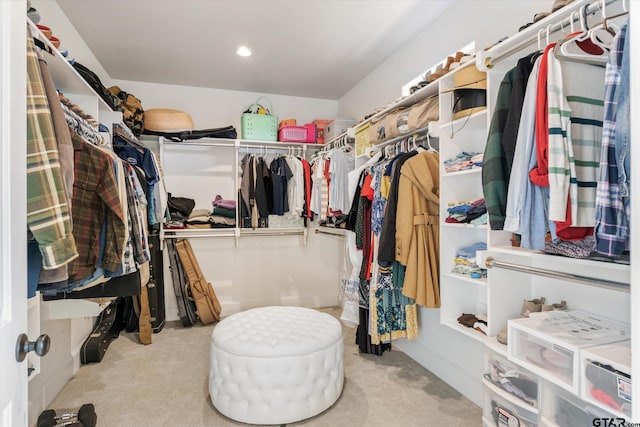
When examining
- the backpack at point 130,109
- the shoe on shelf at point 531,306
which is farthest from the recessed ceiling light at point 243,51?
the shoe on shelf at point 531,306

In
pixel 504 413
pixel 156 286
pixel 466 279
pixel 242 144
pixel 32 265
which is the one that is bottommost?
pixel 504 413

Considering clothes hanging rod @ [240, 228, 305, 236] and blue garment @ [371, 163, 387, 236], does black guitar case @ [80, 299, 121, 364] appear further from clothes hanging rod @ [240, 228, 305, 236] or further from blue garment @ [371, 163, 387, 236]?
blue garment @ [371, 163, 387, 236]

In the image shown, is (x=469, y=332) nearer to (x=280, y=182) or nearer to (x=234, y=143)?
(x=280, y=182)

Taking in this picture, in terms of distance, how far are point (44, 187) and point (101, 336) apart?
2.45m

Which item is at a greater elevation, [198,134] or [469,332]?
[198,134]

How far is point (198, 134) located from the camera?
3613 mm

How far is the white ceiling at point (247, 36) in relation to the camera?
2.37 m

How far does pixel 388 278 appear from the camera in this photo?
7.74 ft

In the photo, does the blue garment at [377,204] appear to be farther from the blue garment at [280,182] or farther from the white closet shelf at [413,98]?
the blue garment at [280,182]

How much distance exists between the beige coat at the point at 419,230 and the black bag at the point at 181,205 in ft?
7.88

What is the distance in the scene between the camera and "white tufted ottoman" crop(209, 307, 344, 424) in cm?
185

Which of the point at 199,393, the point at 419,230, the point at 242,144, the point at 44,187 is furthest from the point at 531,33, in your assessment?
the point at 242,144

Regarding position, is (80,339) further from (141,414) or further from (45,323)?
(141,414)

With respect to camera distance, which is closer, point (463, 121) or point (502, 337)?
point (502, 337)
